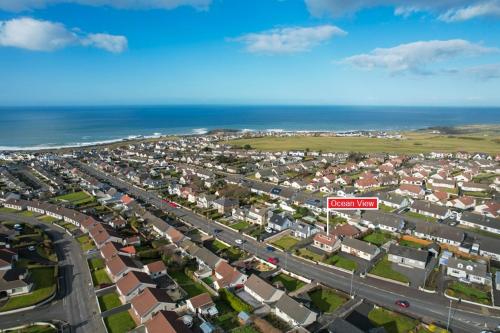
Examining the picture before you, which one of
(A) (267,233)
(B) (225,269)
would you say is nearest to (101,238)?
(B) (225,269)

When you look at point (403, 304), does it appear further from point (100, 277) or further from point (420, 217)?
point (100, 277)

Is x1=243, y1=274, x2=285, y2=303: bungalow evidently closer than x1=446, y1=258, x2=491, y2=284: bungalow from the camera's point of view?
Yes

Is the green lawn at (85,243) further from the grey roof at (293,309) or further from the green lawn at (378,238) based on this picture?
the green lawn at (378,238)

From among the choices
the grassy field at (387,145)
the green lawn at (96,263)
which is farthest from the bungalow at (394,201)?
the grassy field at (387,145)

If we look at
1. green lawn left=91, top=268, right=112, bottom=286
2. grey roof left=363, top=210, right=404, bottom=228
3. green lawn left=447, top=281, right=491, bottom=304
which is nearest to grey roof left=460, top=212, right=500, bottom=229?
grey roof left=363, top=210, right=404, bottom=228

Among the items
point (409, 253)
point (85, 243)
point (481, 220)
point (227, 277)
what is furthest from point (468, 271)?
point (85, 243)

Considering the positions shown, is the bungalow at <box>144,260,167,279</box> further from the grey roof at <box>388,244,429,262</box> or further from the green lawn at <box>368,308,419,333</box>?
the grey roof at <box>388,244,429,262</box>
